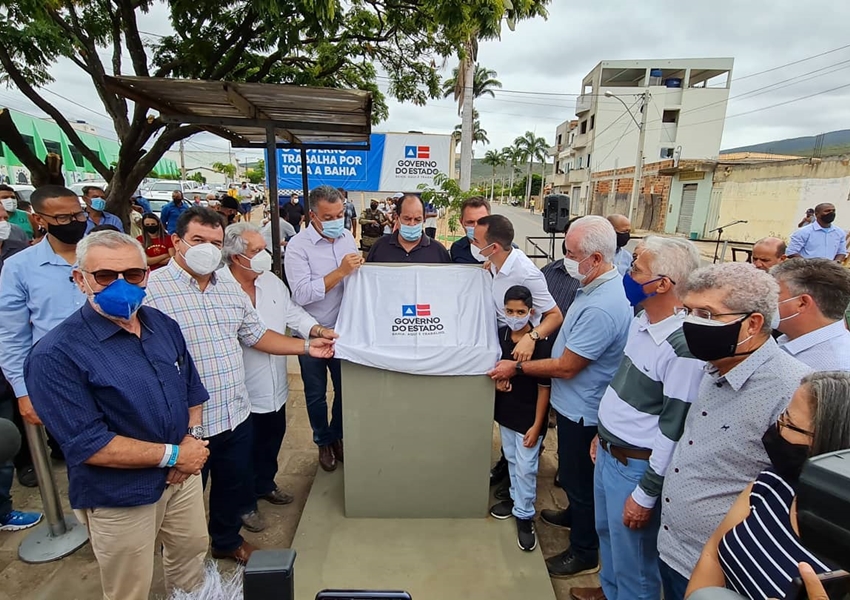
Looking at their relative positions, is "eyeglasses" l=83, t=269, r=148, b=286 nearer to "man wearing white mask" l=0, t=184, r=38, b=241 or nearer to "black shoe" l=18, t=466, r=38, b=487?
"black shoe" l=18, t=466, r=38, b=487

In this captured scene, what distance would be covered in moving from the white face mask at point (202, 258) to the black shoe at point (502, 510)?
83.9 inches

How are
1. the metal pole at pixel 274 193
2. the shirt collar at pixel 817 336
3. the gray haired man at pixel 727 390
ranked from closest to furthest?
the gray haired man at pixel 727 390
the shirt collar at pixel 817 336
the metal pole at pixel 274 193

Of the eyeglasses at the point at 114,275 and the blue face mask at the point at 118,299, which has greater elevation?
the eyeglasses at the point at 114,275

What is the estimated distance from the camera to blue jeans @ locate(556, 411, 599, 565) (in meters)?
2.36

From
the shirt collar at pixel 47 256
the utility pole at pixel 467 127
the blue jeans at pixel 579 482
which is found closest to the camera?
the shirt collar at pixel 47 256

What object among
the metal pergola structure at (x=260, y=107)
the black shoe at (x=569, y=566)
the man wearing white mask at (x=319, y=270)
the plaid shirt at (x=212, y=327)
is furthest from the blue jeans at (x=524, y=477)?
the metal pergola structure at (x=260, y=107)

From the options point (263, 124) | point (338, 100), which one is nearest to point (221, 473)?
point (338, 100)

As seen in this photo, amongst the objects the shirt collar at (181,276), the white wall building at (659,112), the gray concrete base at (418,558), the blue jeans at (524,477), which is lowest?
the gray concrete base at (418,558)

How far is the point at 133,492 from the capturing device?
160 cm

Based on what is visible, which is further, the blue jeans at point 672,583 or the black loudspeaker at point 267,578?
the blue jeans at point 672,583

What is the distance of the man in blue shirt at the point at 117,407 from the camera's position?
1.45 metres

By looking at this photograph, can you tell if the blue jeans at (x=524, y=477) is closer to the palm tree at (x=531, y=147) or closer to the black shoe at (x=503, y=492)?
the black shoe at (x=503, y=492)

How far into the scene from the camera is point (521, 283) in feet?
8.42

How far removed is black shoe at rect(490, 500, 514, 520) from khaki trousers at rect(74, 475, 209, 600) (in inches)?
63.5
